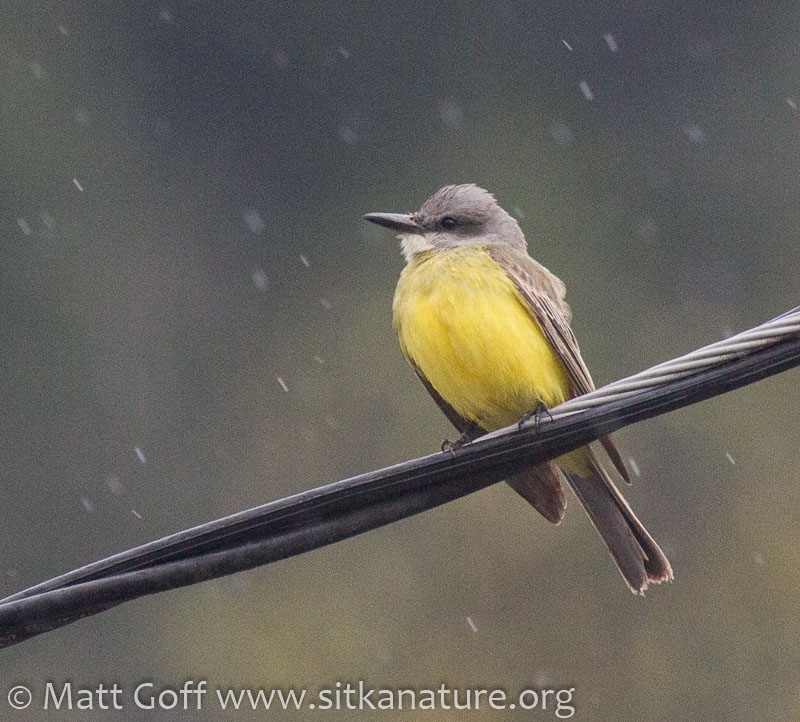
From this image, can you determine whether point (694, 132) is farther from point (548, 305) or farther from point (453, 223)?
point (548, 305)

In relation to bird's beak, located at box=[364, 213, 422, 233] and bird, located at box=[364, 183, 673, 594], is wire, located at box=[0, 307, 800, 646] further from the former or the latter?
bird's beak, located at box=[364, 213, 422, 233]

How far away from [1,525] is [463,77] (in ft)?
48.2

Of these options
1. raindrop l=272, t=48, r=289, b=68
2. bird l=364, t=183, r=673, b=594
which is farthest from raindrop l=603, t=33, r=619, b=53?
bird l=364, t=183, r=673, b=594

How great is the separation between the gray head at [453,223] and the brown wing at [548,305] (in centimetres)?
22

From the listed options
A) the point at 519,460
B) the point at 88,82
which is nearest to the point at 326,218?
the point at 88,82

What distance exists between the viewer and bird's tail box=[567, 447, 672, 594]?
4.64m

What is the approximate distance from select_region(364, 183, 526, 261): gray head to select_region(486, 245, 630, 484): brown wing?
215 millimetres

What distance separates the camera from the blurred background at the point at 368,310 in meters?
16.3

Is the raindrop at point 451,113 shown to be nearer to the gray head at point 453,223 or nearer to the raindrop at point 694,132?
the raindrop at point 694,132

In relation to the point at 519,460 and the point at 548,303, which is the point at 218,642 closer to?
the point at 548,303

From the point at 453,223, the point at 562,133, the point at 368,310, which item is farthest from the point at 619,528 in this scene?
the point at 562,133

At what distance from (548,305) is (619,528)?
87 centimetres

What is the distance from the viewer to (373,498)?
10.6 ft

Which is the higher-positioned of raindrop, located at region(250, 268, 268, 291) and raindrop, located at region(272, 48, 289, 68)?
raindrop, located at region(272, 48, 289, 68)
